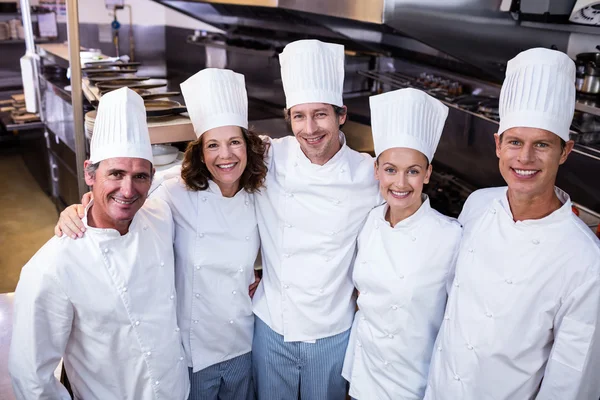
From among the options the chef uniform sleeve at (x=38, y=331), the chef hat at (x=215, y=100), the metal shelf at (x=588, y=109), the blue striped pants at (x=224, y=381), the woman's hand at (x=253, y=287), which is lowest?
the blue striped pants at (x=224, y=381)

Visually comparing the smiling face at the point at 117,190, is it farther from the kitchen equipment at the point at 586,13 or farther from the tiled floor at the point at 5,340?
the kitchen equipment at the point at 586,13

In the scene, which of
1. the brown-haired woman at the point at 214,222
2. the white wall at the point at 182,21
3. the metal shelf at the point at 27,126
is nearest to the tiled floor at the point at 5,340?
the brown-haired woman at the point at 214,222

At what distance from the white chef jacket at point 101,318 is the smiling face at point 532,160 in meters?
1.02

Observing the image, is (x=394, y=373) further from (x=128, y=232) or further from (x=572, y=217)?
(x=128, y=232)

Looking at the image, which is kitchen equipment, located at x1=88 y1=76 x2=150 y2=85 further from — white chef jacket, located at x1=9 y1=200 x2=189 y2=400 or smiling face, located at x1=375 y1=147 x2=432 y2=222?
smiling face, located at x1=375 y1=147 x2=432 y2=222

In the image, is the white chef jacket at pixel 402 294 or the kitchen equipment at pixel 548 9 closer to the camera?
the white chef jacket at pixel 402 294

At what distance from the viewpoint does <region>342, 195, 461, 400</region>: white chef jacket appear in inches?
68.2

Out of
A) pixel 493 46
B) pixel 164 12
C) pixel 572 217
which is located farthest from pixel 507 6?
pixel 164 12

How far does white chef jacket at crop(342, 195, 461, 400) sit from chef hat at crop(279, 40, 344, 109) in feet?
1.48

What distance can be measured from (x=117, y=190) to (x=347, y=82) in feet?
10.2

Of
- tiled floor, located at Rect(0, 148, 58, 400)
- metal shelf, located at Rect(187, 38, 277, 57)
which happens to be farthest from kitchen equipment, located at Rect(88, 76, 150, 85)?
metal shelf, located at Rect(187, 38, 277, 57)

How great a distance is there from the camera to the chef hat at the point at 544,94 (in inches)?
56.8

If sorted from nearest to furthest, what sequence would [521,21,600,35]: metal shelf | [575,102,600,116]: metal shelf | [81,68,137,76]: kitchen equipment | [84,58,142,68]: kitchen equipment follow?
[575,102,600,116]: metal shelf < [521,21,600,35]: metal shelf < [81,68,137,76]: kitchen equipment < [84,58,142,68]: kitchen equipment

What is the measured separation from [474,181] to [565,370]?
196cm
